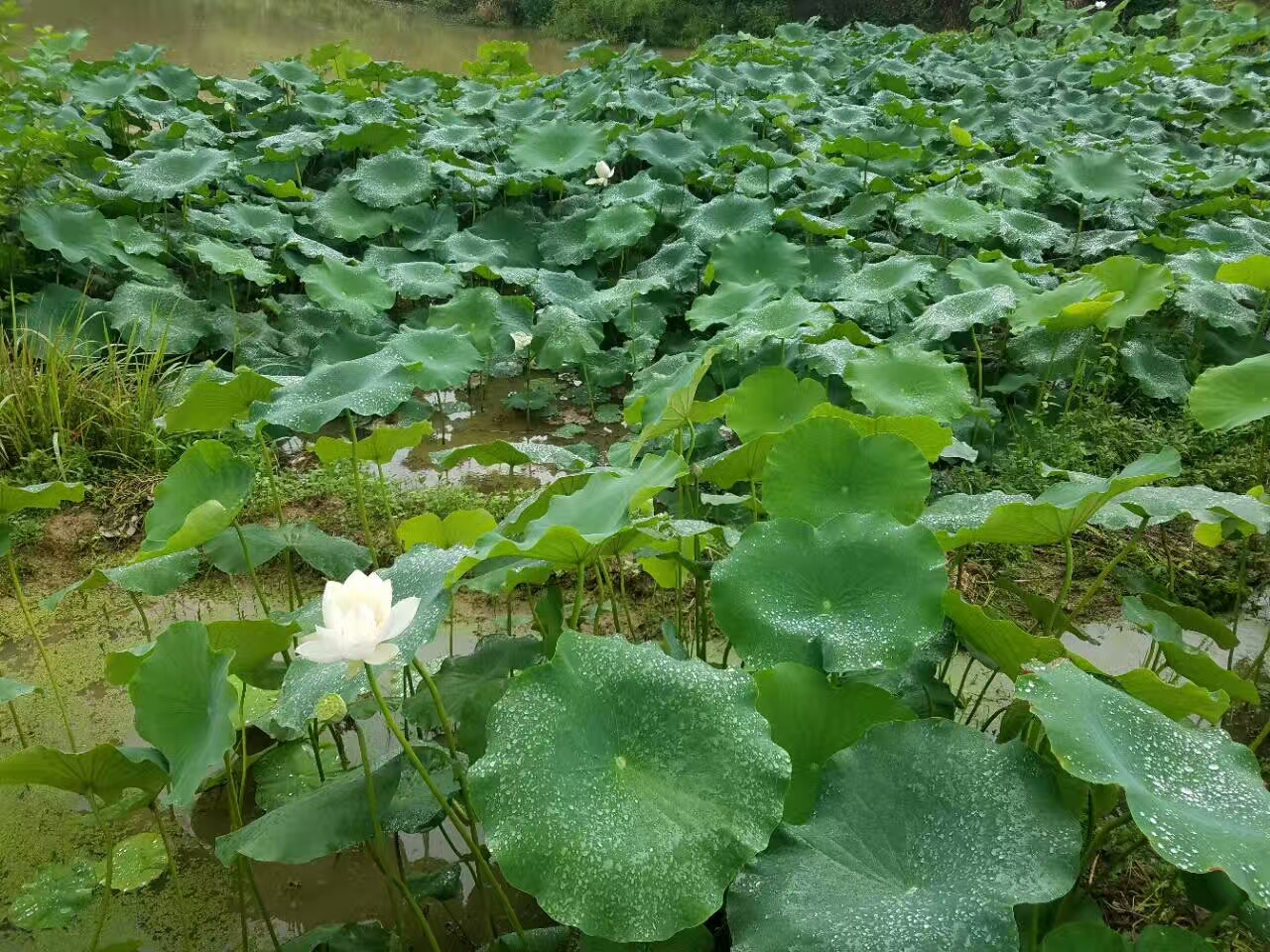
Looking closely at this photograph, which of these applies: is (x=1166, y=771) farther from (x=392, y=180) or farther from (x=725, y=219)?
(x=392, y=180)

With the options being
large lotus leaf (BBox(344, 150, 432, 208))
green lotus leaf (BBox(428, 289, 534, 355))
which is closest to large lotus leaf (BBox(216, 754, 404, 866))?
green lotus leaf (BBox(428, 289, 534, 355))

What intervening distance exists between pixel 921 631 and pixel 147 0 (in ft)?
66.3

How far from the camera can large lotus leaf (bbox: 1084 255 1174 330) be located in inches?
109

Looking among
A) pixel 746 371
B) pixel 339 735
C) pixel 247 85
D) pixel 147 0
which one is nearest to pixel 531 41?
pixel 147 0

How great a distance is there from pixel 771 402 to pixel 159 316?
257 cm

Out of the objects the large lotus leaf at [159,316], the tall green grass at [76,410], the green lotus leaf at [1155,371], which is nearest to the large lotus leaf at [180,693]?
the tall green grass at [76,410]

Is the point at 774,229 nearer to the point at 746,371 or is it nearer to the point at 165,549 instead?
the point at 746,371

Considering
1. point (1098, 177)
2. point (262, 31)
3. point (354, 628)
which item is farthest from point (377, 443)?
point (262, 31)

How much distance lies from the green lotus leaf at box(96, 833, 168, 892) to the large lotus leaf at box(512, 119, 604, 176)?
3725mm

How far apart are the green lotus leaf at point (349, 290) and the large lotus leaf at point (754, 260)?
1213mm

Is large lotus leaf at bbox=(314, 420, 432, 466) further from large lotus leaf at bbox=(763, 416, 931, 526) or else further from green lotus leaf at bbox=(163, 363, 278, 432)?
large lotus leaf at bbox=(763, 416, 931, 526)

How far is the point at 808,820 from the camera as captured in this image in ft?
3.69

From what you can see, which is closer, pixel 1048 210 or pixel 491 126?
pixel 1048 210

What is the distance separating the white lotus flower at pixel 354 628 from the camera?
3.43 feet
